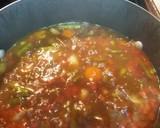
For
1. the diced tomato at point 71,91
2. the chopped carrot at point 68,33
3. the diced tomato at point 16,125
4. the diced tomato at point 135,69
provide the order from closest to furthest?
the diced tomato at point 16,125
the diced tomato at point 71,91
the diced tomato at point 135,69
the chopped carrot at point 68,33

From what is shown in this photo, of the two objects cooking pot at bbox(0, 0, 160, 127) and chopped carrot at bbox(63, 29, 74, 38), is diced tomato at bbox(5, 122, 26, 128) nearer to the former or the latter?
cooking pot at bbox(0, 0, 160, 127)

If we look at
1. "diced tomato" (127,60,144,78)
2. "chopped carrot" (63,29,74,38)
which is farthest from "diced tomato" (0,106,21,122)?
"diced tomato" (127,60,144,78)

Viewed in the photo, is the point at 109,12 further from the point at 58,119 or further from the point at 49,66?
the point at 58,119

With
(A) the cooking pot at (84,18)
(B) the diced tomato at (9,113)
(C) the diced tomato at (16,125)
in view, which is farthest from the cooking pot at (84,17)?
(C) the diced tomato at (16,125)

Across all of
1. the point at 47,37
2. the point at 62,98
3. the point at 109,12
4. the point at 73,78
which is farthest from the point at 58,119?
the point at 109,12

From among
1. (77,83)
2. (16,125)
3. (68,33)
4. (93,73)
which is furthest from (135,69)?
(16,125)

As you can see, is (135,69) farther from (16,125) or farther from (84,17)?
(16,125)

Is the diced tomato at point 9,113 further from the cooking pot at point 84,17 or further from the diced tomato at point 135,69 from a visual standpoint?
the diced tomato at point 135,69
